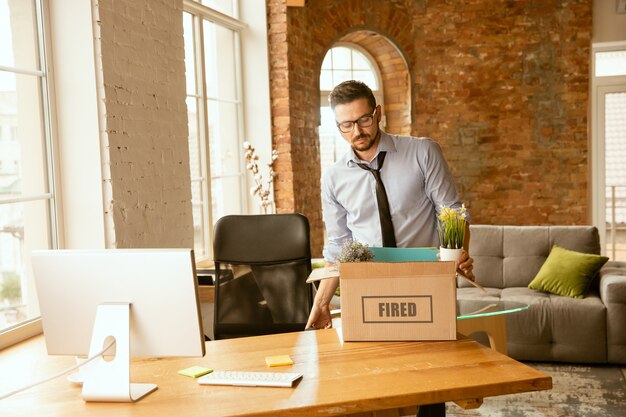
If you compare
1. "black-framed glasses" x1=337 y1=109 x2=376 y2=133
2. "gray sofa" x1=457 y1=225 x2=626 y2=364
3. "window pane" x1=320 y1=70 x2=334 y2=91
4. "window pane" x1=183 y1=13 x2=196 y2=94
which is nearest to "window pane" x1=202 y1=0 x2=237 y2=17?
"window pane" x1=183 y1=13 x2=196 y2=94

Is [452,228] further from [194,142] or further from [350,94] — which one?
[194,142]

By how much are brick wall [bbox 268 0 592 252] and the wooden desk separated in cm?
553

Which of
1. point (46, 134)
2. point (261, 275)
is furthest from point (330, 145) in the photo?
point (46, 134)

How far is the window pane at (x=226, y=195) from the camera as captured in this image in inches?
213

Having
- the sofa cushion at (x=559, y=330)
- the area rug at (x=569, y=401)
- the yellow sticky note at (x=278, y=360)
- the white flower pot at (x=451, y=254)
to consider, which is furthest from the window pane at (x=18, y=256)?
the sofa cushion at (x=559, y=330)

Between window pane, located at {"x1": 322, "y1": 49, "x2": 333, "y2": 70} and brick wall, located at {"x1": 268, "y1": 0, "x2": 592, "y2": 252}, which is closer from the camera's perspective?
window pane, located at {"x1": 322, "y1": 49, "x2": 333, "y2": 70}

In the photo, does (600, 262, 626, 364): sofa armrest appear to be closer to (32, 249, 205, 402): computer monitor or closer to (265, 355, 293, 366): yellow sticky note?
(265, 355, 293, 366): yellow sticky note

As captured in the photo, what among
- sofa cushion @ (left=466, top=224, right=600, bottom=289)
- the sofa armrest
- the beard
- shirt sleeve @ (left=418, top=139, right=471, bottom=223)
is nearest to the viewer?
the beard

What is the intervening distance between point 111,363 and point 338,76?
576 centimetres

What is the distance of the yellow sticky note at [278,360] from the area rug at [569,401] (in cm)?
190

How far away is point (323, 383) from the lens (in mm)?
1861

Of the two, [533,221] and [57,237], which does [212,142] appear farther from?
[533,221]

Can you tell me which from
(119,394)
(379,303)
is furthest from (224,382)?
(379,303)

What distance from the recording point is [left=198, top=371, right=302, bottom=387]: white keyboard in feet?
6.11
